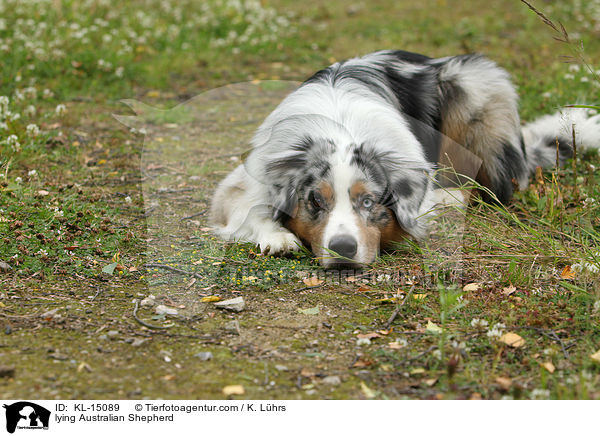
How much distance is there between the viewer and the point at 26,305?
132 inches

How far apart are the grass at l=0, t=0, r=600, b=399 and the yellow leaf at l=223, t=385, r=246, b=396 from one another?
3 cm

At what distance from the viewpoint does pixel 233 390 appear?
2705 millimetres

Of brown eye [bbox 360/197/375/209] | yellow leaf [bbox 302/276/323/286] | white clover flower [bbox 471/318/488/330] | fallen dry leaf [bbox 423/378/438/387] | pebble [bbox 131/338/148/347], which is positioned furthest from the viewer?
brown eye [bbox 360/197/375/209]

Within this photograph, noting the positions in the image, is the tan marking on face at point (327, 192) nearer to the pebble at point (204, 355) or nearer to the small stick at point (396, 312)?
the small stick at point (396, 312)

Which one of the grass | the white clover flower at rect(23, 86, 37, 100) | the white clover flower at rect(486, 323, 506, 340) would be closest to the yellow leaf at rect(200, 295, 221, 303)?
the grass

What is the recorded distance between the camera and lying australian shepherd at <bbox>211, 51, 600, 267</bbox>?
4008mm

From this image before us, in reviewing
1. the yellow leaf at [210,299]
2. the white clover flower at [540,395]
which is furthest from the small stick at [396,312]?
the yellow leaf at [210,299]

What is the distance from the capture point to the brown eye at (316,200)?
400cm

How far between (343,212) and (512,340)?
131 centimetres

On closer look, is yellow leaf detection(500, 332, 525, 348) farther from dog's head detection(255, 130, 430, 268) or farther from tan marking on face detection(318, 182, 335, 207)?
tan marking on face detection(318, 182, 335, 207)

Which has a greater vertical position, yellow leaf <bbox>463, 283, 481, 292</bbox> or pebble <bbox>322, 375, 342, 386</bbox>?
yellow leaf <bbox>463, 283, 481, 292</bbox>
